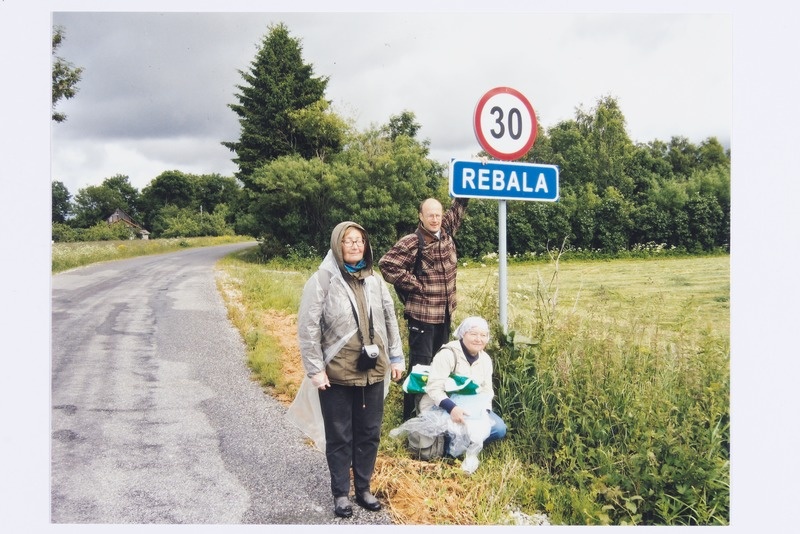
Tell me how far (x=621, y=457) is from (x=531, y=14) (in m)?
3.11

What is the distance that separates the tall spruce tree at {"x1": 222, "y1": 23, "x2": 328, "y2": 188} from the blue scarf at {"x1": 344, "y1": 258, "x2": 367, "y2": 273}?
9.90ft

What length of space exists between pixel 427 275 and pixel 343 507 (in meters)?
1.68

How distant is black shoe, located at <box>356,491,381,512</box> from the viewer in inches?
137

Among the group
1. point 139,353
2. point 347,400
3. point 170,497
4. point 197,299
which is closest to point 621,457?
point 347,400

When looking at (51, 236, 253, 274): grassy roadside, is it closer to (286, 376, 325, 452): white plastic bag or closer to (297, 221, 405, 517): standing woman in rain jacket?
(286, 376, 325, 452): white plastic bag

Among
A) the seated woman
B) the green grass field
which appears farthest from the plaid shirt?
the green grass field

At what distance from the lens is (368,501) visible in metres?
3.47

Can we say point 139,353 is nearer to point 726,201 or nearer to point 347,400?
point 347,400

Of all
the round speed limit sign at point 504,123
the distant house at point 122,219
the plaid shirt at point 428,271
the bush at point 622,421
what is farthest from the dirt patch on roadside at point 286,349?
the round speed limit sign at point 504,123

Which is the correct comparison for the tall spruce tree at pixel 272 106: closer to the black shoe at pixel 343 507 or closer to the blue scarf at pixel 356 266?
the blue scarf at pixel 356 266

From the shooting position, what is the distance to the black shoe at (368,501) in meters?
3.47

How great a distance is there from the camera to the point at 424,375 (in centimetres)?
390

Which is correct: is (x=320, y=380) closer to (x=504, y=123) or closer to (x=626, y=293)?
(x=504, y=123)

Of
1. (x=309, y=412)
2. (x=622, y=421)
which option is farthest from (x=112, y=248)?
(x=622, y=421)
